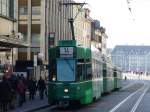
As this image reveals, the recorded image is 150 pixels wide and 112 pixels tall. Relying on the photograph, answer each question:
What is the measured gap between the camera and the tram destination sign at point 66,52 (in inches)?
1226

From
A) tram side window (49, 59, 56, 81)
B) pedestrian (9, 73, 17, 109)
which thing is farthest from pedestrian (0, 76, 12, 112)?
tram side window (49, 59, 56, 81)

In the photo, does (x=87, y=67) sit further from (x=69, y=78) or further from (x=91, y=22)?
(x=91, y=22)

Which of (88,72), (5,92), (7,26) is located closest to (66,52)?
(88,72)

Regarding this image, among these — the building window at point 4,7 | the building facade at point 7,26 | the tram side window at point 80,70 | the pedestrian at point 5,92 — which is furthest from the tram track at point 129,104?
the building window at point 4,7

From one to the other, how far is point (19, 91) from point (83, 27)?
7428 cm

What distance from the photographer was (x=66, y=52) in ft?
102

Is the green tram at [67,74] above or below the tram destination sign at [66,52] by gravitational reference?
below

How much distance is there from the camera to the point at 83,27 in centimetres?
10538

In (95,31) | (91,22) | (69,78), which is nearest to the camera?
(69,78)

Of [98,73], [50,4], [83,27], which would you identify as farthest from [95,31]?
[98,73]

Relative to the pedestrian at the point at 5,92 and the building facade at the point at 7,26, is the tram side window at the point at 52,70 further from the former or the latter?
the building facade at the point at 7,26

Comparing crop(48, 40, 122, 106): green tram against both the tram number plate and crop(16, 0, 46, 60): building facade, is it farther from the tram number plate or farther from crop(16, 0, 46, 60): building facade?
crop(16, 0, 46, 60): building facade

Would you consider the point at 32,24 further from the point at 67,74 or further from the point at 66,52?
the point at 67,74

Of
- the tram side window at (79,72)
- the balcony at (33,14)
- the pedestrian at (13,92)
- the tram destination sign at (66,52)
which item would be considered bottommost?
the pedestrian at (13,92)
